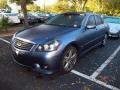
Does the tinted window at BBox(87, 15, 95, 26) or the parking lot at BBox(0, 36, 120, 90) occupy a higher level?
the tinted window at BBox(87, 15, 95, 26)

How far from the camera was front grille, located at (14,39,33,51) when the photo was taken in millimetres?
4485

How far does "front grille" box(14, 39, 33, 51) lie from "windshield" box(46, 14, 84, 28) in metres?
1.67

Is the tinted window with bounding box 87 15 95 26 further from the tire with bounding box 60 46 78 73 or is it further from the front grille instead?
the front grille

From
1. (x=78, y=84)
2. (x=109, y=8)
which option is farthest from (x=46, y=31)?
(x=109, y=8)

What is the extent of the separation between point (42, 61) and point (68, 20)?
2.22m

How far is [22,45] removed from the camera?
4.63 metres

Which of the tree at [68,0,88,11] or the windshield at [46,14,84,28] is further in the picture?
the tree at [68,0,88,11]

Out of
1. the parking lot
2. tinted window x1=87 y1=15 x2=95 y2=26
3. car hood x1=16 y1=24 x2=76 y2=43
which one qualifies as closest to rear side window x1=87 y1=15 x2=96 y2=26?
tinted window x1=87 y1=15 x2=95 y2=26

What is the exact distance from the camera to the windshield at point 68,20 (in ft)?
19.1

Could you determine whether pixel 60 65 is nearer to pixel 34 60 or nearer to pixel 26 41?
pixel 34 60

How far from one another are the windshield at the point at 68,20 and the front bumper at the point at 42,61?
1.64 meters

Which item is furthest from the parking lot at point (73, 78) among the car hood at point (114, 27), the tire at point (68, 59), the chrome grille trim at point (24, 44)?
the car hood at point (114, 27)

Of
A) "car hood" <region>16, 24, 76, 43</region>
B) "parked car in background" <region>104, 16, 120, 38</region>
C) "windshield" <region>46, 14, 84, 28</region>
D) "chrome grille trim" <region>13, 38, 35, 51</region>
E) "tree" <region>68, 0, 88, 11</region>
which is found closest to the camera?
"chrome grille trim" <region>13, 38, 35, 51</region>

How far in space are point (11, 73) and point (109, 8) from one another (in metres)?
41.9
